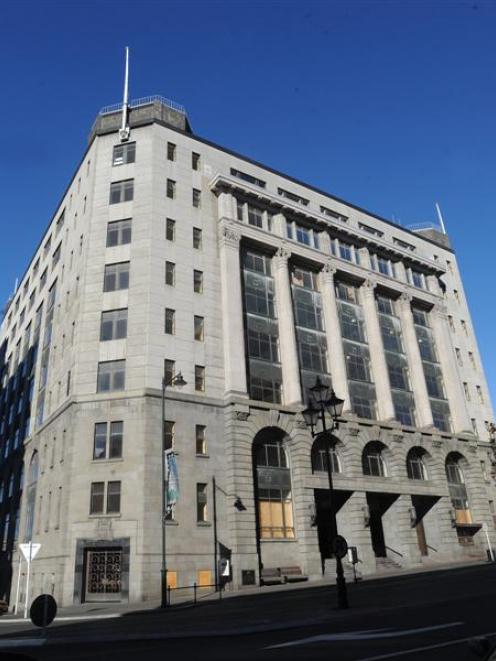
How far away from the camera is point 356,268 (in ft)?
175

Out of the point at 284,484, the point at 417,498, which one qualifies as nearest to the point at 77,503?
the point at 284,484

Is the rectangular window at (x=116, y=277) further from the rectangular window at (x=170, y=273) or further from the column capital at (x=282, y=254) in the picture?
the column capital at (x=282, y=254)

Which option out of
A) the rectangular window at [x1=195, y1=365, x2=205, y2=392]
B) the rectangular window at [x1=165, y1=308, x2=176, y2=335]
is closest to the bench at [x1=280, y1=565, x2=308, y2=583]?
the rectangular window at [x1=195, y1=365, x2=205, y2=392]

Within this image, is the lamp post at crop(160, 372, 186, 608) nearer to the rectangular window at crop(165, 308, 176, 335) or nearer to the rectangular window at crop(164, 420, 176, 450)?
the rectangular window at crop(164, 420, 176, 450)

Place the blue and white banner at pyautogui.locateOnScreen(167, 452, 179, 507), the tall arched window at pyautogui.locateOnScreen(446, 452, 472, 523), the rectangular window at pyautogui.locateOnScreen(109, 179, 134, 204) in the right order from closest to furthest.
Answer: the blue and white banner at pyautogui.locateOnScreen(167, 452, 179, 507)
the rectangular window at pyautogui.locateOnScreen(109, 179, 134, 204)
the tall arched window at pyautogui.locateOnScreen(446, 452, 472, 523)

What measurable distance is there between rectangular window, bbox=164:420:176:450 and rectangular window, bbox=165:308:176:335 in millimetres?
6615

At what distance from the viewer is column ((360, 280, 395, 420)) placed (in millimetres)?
48781

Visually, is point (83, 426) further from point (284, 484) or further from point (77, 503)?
point (284, 484)

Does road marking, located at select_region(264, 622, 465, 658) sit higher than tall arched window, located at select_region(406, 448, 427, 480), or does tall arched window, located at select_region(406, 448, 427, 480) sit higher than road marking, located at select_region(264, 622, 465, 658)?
tall arched window, located at select_region(406, 448, 427, 480)

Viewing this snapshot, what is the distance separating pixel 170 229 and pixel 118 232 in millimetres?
4040

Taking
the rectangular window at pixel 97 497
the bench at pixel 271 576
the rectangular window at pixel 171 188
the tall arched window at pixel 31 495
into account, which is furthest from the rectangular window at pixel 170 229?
the bench at pixel 271 576

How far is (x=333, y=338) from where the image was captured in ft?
158

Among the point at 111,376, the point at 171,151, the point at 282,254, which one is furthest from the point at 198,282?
the point at 171,151

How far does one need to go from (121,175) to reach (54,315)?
1483cm
